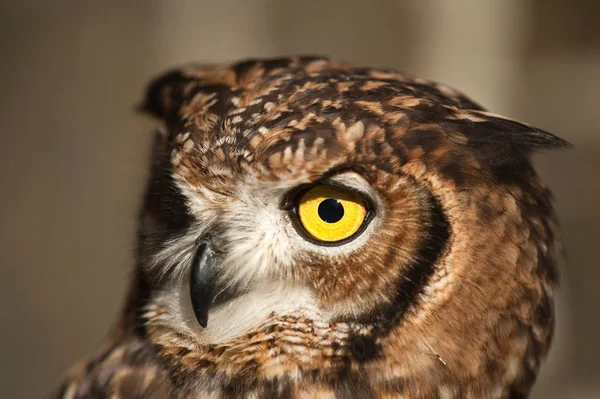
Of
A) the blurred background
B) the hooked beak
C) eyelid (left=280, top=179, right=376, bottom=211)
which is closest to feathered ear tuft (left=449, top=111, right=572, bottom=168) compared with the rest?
eyelid (left=280, top=179, right=376, bottom=211)

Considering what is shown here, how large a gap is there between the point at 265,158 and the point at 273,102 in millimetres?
114

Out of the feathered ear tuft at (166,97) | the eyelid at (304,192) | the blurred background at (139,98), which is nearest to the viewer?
the eyelid at (304,192)

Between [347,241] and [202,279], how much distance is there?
0.23m

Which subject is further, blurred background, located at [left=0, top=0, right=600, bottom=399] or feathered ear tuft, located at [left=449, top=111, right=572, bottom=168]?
blurred background, located at [left=0, top=0, right=600, bottom=399]

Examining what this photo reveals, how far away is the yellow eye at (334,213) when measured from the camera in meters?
0.95

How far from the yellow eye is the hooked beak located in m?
0.16

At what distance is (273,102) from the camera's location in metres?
1.00

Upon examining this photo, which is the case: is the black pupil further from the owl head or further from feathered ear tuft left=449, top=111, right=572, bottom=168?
feathered ear tuft left=449, top=111, right=572, bottom=168

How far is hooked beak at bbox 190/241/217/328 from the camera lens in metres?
0.99

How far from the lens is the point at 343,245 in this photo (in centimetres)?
95

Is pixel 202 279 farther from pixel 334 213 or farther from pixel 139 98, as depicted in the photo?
pixel 139 98

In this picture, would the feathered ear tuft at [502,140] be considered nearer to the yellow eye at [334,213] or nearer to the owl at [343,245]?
the owl at [343,245]

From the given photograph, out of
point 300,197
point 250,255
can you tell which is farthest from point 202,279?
point 300,197

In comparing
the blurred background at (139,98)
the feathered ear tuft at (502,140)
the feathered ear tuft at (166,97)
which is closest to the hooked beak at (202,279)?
the feathered ear tuft at (166,97)
